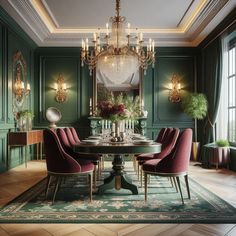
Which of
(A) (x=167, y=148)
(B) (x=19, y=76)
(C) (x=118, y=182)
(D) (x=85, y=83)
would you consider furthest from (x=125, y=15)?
(C) (x=118, y=182)

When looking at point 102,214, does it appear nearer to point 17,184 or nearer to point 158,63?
point 17,184

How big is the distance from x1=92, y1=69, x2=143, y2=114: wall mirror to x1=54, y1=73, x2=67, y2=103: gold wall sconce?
67 centimetres

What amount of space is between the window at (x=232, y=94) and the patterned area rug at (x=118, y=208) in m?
2.10

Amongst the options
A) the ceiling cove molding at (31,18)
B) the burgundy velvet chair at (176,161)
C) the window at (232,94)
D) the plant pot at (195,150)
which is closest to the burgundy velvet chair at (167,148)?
the burgundy velvet chair at (176,161)

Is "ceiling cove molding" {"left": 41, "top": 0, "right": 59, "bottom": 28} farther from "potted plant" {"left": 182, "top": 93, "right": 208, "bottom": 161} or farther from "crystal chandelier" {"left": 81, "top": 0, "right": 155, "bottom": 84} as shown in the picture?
"potted plant" {"left": 182, "top": 93, "right": 208, "bottom": 161}

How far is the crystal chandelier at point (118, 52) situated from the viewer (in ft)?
13.5

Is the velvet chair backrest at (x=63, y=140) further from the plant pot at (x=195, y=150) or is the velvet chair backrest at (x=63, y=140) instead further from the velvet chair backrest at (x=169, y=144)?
the plant pot at (x=195, y=150)

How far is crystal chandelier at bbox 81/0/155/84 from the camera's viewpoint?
4.11 metres

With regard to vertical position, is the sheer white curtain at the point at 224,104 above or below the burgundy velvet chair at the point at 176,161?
above

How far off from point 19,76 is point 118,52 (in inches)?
86.7

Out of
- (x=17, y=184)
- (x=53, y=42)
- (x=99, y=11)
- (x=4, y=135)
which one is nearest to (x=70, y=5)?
(x=99, y=11)

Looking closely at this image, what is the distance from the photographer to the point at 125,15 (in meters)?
5.01

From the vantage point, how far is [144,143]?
2785 mm

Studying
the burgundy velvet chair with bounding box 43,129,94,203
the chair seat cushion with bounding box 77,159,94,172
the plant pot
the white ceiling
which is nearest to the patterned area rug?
the burgundy velvet chair with bounding box 43,129,94,203
